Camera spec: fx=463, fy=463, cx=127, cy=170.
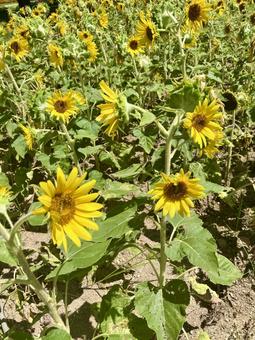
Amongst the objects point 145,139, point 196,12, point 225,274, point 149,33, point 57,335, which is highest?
point 196,12

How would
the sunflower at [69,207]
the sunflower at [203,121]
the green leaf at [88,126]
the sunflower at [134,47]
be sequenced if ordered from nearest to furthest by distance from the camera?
the sunflower at [69,207] → the sunflower at [203,121] → the green leaf at [88,126] → the sunflower at [134,47]

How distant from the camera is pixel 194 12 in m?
3.71

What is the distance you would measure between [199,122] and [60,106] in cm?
157

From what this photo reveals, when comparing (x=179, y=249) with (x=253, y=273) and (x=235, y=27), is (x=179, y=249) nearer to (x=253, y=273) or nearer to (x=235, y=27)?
(x=253, y=273)

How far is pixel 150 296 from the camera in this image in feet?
7.07

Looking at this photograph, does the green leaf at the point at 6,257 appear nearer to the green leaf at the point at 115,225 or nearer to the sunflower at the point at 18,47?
the green leaf at the point at 115,225

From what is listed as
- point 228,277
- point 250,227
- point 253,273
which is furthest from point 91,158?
point 228,277

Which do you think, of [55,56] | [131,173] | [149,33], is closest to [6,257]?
[131,173]

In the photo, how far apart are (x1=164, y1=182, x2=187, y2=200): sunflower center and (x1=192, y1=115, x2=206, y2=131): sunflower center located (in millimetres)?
302

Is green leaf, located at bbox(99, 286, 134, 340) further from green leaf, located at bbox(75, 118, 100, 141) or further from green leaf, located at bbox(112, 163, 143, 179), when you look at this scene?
green leaf, located at bbox(75, 118, 100, 141)

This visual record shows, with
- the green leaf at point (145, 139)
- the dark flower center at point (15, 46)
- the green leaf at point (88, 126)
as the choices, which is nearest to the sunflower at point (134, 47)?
the green leaf at point (88, 126)

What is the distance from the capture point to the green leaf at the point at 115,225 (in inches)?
77.2

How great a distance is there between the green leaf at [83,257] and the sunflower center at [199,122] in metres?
0.65

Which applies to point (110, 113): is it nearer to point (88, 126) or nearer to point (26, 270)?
point (26, 270)
